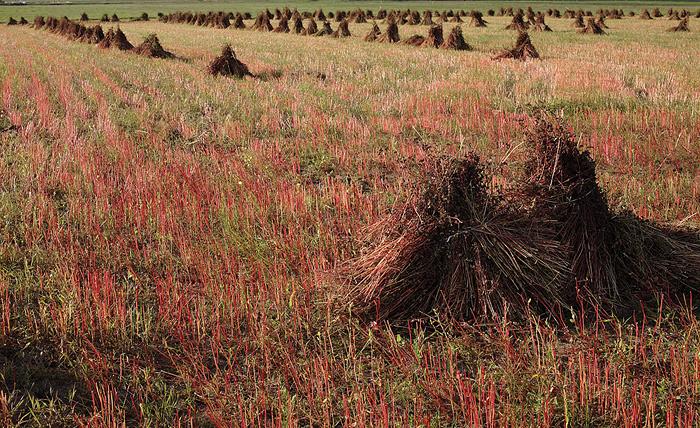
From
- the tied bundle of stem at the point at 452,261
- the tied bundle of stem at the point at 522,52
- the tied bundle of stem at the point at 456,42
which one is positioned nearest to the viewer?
the tied bundle of stem at the point at 452,261

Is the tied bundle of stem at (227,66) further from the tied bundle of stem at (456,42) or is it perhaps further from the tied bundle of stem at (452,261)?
the tied bundle of stem at (452,261)

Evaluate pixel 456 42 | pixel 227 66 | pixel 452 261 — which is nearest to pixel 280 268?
pixel 452 261

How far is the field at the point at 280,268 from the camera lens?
341 cm

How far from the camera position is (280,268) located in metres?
4.98

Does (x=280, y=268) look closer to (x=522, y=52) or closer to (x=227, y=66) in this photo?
(x=227, y=66)

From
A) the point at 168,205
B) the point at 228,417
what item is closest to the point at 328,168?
the point at 168,205

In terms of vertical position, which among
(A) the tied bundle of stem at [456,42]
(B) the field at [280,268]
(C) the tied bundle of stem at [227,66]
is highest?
(A) the tied bundle of stem at [456,42]

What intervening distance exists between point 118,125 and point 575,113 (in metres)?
6.99

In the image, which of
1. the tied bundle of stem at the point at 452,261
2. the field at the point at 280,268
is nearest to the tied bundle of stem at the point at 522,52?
the field at the point at 280,268

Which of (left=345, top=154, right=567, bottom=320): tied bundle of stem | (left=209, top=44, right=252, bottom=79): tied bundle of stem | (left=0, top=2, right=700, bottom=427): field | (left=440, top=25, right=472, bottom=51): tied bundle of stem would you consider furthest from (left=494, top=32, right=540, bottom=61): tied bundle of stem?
(left=345, top=154, right=567, bottom=320): tied bundle of stem

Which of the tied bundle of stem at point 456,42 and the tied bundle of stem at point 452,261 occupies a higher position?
the tied bundle of stem at point 456,42

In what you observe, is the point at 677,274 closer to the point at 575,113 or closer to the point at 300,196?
the point at 300,196

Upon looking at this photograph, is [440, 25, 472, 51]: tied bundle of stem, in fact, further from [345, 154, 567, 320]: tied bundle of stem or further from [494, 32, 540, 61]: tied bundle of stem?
[345, 154, 567, 320]: tied bundle of stem

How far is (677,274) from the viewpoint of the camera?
15.6ft
